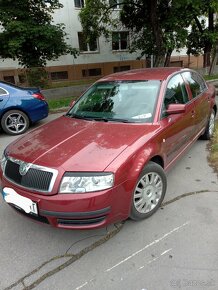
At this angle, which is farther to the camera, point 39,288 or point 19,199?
point 19,199

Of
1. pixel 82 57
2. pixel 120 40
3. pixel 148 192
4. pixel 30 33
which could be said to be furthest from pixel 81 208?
pixel 120 40

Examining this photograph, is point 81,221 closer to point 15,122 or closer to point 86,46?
point 15,122

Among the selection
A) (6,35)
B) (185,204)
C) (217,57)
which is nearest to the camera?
(185,204)

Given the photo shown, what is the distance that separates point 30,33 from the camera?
9953mm

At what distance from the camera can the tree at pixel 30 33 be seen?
9805 millimetres

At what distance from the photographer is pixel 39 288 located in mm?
2221

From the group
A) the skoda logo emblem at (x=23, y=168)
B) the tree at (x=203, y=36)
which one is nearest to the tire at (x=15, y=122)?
the skoda logo emblem at (x=23, y=168)

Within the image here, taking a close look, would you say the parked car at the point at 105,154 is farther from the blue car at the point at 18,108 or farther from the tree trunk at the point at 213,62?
the tree trunk at the point at 213,62

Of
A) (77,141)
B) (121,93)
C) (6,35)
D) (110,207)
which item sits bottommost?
(110,207)

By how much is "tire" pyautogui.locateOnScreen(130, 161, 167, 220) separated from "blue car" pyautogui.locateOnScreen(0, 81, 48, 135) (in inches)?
184

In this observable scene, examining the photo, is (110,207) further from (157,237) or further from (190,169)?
(190,169)

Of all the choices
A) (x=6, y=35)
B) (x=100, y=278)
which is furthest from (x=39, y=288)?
(x=6, y=35)

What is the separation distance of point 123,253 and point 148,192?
697 millimetres

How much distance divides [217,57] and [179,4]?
7.76m
